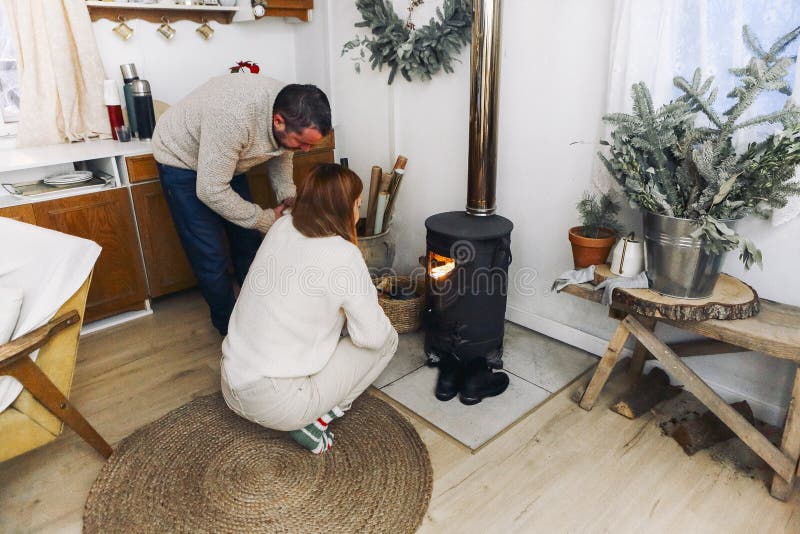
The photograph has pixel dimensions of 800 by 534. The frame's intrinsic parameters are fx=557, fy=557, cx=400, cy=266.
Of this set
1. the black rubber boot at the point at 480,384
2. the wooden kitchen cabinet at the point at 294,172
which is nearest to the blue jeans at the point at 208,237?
the wooden kitchen cabinet at the point at 294,172

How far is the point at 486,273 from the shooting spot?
2156 mm

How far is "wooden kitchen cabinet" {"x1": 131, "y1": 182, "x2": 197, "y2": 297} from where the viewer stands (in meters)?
2.70

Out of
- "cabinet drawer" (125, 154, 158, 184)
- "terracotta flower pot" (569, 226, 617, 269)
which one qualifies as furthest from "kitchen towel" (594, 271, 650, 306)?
"cabinet drawer" (125, 154, 158, 184)

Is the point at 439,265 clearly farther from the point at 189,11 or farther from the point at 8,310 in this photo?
the point at 189,11

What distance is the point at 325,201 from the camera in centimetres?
163

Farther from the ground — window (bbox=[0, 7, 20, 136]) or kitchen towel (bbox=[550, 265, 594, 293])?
window (bbox=[0, 7, 20, 136])

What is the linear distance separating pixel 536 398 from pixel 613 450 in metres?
0.36

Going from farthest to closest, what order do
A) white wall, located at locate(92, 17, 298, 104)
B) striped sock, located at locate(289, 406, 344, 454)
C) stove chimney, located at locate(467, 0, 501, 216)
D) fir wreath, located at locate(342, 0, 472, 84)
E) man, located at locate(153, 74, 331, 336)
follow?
1. white wall, located at locate(92, 17, 298, 104)
2. fir wreath, located at locate(342, 0, 472, 84)
3. stove chimney, located at locate(467, 0, 501, 216)
4. man, located at locate(153, 74, 331, 336)
5. striped sock, located at locate(289, 406, 344, 454)

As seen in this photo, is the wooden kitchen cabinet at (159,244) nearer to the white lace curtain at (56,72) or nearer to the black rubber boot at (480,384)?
the white lace curtain at (56,72)

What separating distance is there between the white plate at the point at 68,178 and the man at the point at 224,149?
0.54 meters

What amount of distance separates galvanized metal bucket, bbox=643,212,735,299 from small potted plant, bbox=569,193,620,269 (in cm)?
22

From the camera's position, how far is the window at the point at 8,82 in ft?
8.74

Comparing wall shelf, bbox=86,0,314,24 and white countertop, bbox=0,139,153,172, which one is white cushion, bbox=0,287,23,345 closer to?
white countertop, bbox=0,139,153,172

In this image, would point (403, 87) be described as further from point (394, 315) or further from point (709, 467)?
point (709, 467)
